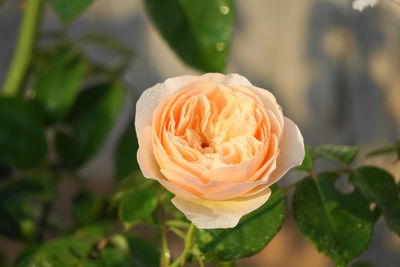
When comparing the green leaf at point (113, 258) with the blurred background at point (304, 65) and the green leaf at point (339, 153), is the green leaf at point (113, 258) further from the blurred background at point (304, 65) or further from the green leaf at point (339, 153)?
the blurred background at point (304, 65)

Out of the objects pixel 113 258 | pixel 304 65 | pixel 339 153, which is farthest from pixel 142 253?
pixel 304 65

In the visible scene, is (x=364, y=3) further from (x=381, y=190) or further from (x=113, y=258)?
(x=113, y=258)

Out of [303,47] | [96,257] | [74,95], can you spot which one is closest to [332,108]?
[303,47]

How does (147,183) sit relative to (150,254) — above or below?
above

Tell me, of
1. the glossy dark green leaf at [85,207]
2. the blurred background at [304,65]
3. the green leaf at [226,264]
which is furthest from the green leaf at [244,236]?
the blurred background at [304,65]

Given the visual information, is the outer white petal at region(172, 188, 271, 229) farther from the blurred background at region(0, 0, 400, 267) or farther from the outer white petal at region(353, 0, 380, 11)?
the blurred background at region(0, 0, 400, 267)

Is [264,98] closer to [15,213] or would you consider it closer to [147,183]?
[147,183]

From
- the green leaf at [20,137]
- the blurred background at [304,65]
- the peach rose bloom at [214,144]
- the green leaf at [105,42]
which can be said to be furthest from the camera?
the blurred background at [304,65]
